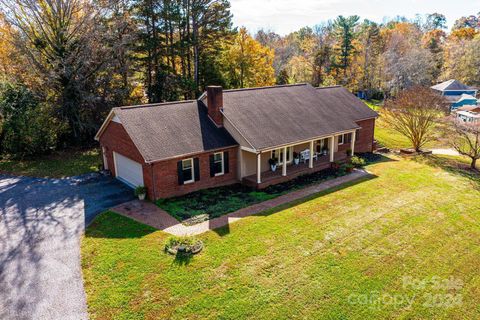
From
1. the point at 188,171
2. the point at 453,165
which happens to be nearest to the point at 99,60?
the point at 188,171

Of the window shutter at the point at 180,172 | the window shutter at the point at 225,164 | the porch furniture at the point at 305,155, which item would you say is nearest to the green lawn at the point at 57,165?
the window shutter at the point at 180,172

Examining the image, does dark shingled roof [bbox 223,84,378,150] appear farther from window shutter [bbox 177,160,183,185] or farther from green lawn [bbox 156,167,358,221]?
window shutter [bbox 177,160,183,185]

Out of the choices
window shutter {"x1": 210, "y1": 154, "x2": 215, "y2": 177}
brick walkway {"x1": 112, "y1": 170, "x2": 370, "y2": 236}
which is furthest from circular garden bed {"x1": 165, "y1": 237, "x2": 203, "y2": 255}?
window shutter {"x1": 210, "y1": 154, "x2": 215, "y2": 177}

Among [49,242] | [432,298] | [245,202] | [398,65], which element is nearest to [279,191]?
[245,202]

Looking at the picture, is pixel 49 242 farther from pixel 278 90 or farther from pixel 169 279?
pixel 278 90

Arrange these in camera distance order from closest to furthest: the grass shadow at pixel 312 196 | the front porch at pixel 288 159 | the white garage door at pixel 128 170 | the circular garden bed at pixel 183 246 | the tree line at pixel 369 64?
the circular garden bed at pixel 183 246 < the grass shadow at pixel 312 196 < the white garage door at pixel 128 170 < the front porch at pixel 288 159 < the tree line at pixel 369 64

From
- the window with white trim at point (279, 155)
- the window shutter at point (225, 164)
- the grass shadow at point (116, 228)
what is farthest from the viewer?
the window with white trim at point (279, 155)

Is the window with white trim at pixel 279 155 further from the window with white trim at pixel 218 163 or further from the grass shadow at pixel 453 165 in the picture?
the grass shadow at pixel 453 165
